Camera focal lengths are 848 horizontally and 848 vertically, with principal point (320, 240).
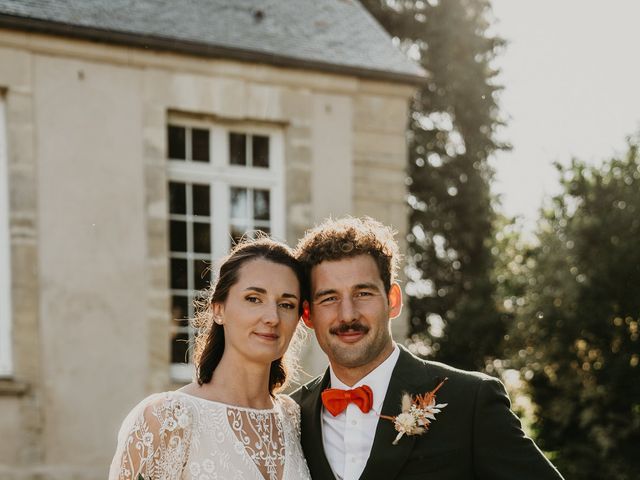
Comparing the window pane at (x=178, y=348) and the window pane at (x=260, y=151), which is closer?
the window pane at (x=178, y=348)

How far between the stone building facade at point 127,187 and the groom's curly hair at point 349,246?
4111mm

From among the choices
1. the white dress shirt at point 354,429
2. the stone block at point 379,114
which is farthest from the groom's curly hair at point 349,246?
the stone block at point 379,114

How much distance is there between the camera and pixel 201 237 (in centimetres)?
773

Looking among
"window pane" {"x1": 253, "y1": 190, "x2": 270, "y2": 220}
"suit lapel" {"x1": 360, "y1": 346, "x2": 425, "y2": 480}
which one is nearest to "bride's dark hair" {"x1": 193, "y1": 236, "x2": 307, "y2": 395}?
"suit lapel" {"x1": 360, "y1": 346, "x2": 425, "y2": 480}

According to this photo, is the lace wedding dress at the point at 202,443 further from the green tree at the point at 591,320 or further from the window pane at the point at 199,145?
the green tree at the point at 591,320

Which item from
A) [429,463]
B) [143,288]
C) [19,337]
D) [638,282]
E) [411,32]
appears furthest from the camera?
[411,32]

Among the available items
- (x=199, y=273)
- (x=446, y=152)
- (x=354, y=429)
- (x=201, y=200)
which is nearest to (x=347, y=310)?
(x=354, y=429)

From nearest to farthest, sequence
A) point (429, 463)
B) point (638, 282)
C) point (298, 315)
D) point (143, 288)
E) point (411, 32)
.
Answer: point (429, 463)
point (298, 315)
point (143, 288)
point (638, 282)
point (411, 32)

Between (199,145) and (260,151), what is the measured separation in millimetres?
598

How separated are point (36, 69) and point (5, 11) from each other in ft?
1.66

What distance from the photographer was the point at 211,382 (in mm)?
3305

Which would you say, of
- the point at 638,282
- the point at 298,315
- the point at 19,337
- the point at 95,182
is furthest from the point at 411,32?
the point at 298,315

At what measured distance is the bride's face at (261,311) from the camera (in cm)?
318

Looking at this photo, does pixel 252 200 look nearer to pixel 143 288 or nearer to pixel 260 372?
pixel 143 288
